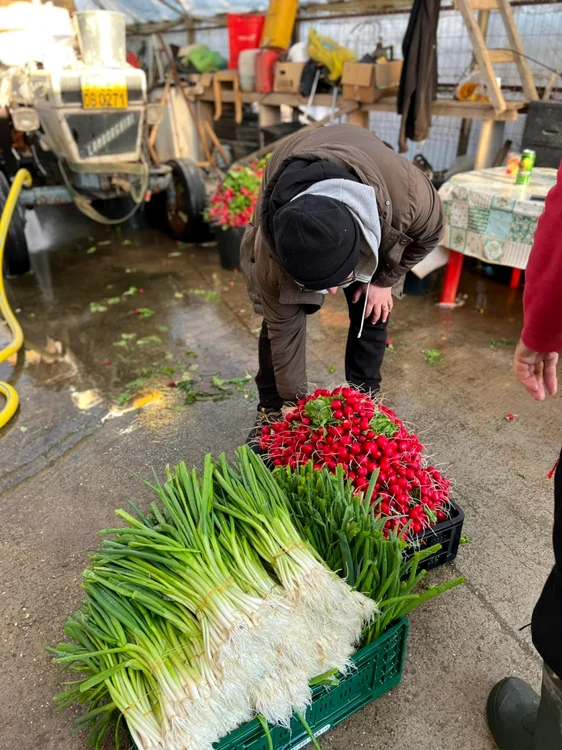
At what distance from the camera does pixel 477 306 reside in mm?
5059

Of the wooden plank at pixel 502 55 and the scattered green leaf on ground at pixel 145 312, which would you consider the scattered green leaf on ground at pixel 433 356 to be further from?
the wooden plank at pixel 502 55

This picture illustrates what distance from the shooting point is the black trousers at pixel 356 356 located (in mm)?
2988

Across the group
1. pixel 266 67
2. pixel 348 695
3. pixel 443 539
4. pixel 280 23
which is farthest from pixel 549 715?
pixel 280 23

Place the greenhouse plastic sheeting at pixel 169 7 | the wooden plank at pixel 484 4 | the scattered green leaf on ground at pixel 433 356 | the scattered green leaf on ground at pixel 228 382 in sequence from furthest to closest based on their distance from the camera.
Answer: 1. the greenhouse plastic sheeting at pixel 169 7
2. the wooden plank at pixel 484 4
3. the scattered green leaf on ground at pixel 433 356
4. the scattered green leaf on ground at pixel 228 382

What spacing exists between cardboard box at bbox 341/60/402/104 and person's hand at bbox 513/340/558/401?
5601 millimetres

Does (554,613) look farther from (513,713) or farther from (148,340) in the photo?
(148,340)

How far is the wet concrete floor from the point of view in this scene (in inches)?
80.7

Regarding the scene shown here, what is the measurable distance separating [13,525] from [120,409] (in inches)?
42.6

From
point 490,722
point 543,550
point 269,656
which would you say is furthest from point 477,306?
point 269,656

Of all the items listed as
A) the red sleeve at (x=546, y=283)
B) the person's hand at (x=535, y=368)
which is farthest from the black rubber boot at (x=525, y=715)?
the red sleeve at (x=546, y=283)

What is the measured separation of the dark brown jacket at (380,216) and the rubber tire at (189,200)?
4.08 metres

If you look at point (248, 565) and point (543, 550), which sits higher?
point (248, 565)

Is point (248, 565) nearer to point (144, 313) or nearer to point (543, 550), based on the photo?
point (543, 550)

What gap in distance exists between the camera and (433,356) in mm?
4242
